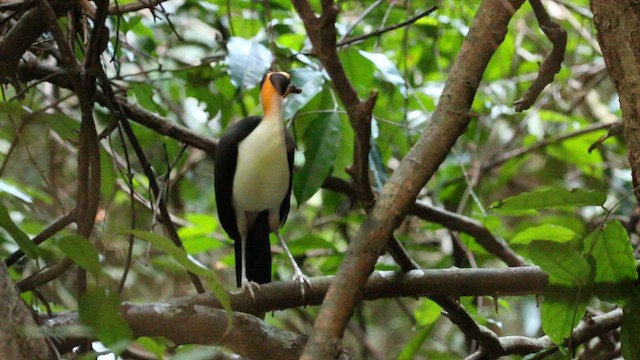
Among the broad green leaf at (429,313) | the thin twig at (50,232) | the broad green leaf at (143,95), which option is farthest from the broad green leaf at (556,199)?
the broad green leaf at (143,95)

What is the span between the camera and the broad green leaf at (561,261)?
5.71ft

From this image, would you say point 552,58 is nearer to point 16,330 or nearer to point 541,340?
point 541,340

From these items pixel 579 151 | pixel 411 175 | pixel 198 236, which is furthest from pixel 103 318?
pixel 579 151

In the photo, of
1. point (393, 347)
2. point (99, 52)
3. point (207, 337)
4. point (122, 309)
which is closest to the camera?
point (122, 309)

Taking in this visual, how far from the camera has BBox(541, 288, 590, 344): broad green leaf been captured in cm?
185

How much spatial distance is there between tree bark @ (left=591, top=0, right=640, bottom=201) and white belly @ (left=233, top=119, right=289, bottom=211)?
1.12 m

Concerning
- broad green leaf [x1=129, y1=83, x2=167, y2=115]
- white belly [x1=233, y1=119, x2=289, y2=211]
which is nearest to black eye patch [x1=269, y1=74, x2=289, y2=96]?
white belly [x1=233, y1=119, x2=289, y2=211]

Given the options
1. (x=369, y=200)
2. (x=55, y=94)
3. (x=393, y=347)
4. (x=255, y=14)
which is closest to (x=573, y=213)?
(x=393, y=347)

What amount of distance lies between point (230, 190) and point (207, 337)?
1.15m

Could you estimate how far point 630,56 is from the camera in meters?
1.74

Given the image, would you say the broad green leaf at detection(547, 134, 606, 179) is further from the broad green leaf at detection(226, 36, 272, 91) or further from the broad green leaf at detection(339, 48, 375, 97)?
the broad green leaf at detection(226, 36, 272, 91)

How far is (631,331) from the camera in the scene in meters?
1.81

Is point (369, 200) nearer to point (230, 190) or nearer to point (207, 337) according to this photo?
point (207, 337)

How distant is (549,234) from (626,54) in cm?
84
